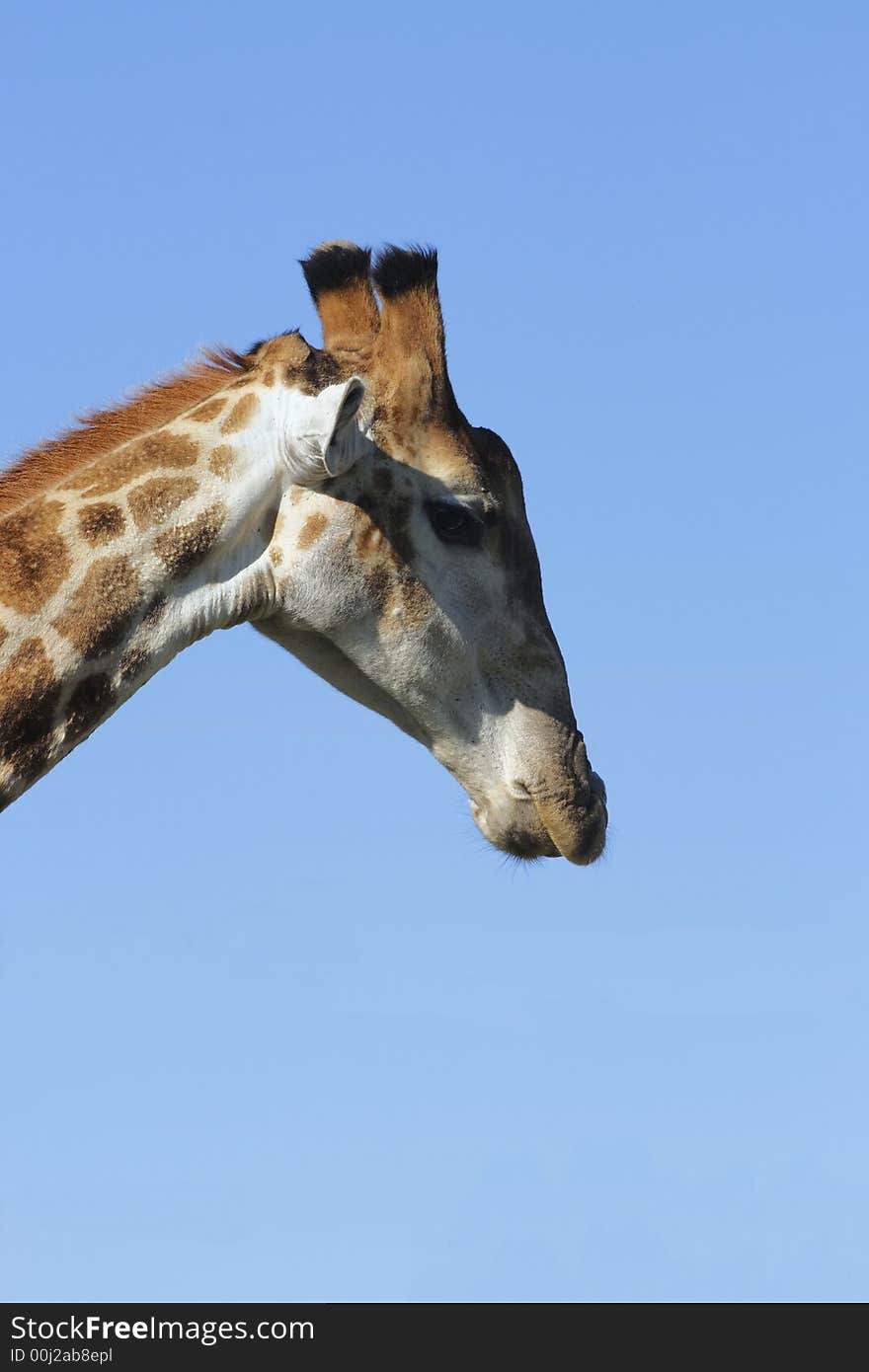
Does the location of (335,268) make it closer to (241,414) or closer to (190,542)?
(241,414)

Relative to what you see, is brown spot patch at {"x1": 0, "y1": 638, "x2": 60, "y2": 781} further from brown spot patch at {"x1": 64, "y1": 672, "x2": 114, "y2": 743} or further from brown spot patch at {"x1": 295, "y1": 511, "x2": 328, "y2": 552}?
brown spot patch at {"x1": 295, "y1": 511, "x2": 328, "y2": 552}

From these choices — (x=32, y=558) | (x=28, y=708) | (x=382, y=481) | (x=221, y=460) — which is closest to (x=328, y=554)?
(x=382, y=481)

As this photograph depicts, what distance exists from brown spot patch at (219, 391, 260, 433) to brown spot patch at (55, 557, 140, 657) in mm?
758

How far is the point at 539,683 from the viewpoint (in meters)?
8.26

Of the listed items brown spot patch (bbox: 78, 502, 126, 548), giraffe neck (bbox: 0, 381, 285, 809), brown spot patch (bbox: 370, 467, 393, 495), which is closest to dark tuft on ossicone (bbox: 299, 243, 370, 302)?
giraffe neck (bbox: 0, 381, 285, 809)

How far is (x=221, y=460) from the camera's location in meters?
7.55

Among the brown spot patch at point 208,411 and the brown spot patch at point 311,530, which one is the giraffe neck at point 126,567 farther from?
the brown spot patch at point 311,530

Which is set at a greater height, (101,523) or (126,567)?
(101,523)

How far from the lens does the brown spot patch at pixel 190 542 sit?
734 centimetres

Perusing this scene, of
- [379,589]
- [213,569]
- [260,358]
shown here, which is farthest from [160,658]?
[260,358]

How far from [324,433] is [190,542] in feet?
2.12

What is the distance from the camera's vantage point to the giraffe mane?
24.8 feet

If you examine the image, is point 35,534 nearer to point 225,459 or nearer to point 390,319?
point 225,459

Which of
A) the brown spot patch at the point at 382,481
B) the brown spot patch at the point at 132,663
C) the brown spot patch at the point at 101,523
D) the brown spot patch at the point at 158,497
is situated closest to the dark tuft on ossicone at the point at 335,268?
the brown spot patch at the point at 382,481
